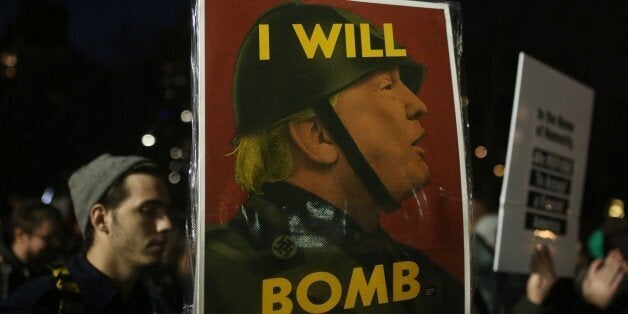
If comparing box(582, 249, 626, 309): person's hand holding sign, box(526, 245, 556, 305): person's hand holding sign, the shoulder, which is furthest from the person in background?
box(582, 249, 626, 309): person's hand holding sign

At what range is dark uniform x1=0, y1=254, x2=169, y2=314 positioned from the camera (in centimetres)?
211

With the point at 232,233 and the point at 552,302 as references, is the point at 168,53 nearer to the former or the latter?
the point at 552,302

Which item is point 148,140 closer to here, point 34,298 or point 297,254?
point 34,298

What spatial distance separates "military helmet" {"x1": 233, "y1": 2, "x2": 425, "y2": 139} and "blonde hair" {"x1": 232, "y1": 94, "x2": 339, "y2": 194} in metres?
0.01

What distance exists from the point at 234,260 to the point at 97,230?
0.85 metres

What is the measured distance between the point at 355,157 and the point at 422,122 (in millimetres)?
173

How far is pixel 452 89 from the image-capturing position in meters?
1.94

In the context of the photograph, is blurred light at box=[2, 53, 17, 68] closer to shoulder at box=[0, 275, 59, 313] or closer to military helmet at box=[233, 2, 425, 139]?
shoulder at box=[0, 275, 59, 313]

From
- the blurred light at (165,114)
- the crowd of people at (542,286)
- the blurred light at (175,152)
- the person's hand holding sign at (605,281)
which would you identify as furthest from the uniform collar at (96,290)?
the blurred light at (165,114)

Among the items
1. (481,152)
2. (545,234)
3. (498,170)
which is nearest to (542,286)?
(545,234)

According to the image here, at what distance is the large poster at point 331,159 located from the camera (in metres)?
1.69

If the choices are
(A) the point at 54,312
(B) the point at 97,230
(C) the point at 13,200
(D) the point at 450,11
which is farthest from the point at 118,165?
(C) the point at 13,200

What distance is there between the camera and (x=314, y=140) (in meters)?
1.80

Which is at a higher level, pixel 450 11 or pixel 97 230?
pixel 450 11
